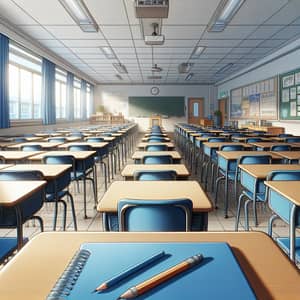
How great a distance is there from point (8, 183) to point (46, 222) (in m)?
1.73

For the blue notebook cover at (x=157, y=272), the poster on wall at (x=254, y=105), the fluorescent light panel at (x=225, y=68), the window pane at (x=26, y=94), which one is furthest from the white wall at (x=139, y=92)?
the blue notebook cover at (x=157, y=272)

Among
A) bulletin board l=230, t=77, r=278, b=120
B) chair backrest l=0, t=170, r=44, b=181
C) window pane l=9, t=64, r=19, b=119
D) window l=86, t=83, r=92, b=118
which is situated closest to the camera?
chair backrest l=0, t=170, r=44, b=181

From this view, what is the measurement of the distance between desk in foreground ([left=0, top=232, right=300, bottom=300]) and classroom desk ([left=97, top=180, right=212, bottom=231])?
1.92 feet

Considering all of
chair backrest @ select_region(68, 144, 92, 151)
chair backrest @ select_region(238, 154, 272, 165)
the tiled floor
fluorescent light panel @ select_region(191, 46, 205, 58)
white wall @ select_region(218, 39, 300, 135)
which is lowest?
the tiled floor

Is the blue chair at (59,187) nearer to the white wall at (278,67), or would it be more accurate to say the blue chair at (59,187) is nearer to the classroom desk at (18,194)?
the classroom desk at (18,194)

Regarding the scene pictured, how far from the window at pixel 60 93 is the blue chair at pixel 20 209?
32.3 ft

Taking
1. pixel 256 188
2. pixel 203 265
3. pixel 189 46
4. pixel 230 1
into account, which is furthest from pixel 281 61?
pixel 203 265

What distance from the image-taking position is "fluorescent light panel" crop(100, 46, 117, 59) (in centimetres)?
963

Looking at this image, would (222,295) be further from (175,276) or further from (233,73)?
(233,73)

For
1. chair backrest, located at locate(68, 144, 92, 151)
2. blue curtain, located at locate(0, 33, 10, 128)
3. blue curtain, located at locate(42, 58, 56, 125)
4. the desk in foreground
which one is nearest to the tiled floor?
chair backrest, located at locate(68, 144, 92, 151)

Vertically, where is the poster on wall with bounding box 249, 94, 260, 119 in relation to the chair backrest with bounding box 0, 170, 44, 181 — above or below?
above

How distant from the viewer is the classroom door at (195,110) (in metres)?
19.3

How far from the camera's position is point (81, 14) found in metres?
6.68

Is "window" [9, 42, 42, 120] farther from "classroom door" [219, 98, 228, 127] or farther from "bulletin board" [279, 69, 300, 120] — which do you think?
"classroom door" [219, 98, 228, 127]
